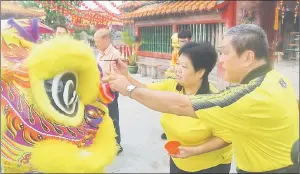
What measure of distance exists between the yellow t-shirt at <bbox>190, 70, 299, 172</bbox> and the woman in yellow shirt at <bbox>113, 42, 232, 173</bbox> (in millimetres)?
281

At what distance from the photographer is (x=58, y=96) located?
40.6 inches

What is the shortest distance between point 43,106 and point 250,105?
0.62 metres

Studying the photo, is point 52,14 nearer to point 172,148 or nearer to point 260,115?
point 172,148

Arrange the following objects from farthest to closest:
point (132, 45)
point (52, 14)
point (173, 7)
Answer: point (132, 45) < point (173, 7) < point (52, 14)

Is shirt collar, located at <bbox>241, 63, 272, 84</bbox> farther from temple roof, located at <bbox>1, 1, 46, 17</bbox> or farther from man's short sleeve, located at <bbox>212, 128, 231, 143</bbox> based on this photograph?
temple roof, located at <bbox>1, 1, 46, 17</bbox>

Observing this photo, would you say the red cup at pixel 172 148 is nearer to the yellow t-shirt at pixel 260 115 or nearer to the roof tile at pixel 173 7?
the yellow t-shirt at pixel 260 115

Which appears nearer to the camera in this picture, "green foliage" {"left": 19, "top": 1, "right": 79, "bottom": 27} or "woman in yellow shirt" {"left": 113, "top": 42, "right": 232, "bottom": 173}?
"woman in yellow shirt" {"left": 113, "top": 42, "right": 232, "bottom": 173}

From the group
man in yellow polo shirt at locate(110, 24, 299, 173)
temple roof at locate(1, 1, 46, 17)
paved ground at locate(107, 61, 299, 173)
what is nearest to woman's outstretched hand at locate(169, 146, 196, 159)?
man in yellow polo shirt at locate(110, 24, 299, 173)

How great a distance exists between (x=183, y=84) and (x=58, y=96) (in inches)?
23.4

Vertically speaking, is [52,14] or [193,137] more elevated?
[52,14]

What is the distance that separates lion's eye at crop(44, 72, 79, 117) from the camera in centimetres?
102

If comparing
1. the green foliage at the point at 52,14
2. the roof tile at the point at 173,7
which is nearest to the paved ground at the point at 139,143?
the green foliage at the point at 52,14

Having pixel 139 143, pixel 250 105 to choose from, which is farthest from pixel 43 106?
pixel 139 143

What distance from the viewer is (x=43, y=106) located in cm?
100
